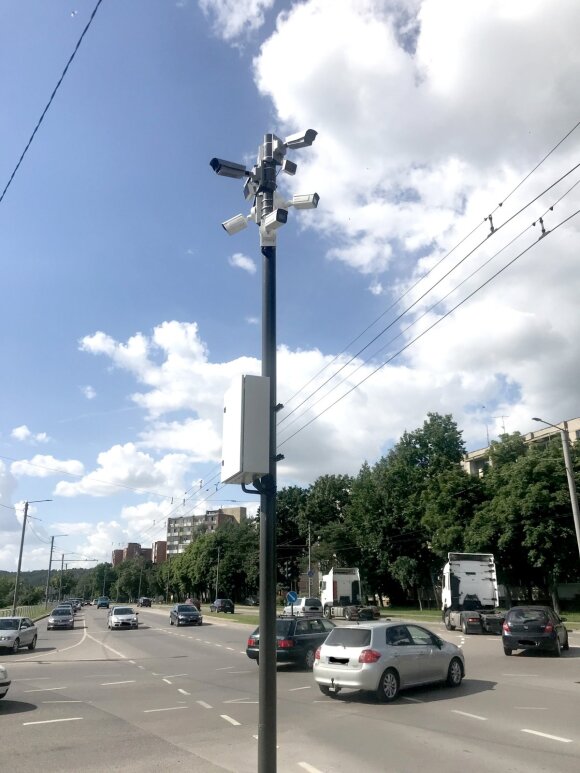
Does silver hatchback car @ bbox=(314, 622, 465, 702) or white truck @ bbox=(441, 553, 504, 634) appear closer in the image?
silver hatchback car @ bbox=(314, 622, 465, 702)

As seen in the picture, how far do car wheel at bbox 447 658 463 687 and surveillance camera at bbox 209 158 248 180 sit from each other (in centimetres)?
1100

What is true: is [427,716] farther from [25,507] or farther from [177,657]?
[25,507]

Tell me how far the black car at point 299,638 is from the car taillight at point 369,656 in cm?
572

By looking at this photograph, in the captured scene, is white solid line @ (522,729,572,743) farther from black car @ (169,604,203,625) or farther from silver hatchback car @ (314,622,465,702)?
black car @ (169,604,203,625)

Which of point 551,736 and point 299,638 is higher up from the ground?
point 299,638

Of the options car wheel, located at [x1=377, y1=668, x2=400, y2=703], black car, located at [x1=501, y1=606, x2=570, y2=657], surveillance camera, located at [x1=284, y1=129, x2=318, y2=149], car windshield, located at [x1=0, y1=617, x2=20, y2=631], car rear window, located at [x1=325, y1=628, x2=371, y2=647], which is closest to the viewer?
surveillance camera, located at [x1=284, y1=129, x2=318, y2=149]

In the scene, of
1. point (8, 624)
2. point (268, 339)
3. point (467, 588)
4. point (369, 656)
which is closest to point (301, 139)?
point (268, 339)

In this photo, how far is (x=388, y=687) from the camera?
1153 centimetres

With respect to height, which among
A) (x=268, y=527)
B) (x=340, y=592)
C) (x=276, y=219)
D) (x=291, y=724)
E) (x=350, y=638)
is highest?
(x=276, y=219)

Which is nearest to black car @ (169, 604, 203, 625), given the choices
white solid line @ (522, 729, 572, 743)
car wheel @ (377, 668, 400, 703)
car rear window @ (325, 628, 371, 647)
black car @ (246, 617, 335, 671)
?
black car @ (246, 617, 335, 671)

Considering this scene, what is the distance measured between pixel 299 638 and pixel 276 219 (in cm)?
1466

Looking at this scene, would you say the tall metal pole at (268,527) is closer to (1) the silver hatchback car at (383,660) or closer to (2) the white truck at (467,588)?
(1) the silver hatchback car at (383,660)

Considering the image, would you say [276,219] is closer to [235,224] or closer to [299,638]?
[235,224]

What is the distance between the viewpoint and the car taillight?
11523 millimetres
